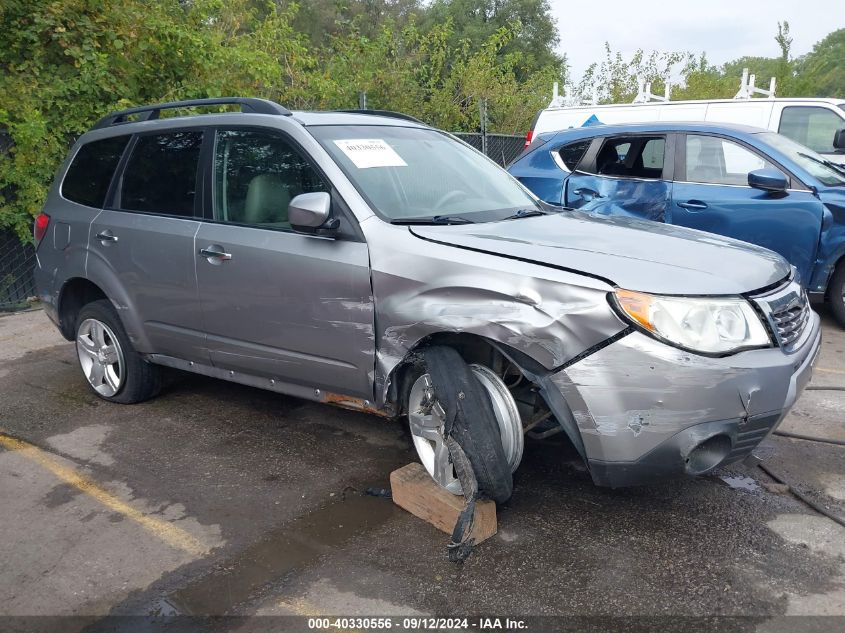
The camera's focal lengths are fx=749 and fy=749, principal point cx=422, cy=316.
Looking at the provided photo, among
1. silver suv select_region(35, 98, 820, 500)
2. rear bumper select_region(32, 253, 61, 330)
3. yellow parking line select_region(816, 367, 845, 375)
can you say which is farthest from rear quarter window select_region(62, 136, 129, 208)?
yellow parking line select_region(816, 367, 845, 375)

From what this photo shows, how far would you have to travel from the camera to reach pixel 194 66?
9695mm

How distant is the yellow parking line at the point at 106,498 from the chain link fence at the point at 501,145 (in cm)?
1079

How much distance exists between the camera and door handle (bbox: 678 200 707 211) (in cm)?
659

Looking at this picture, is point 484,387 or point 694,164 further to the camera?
point 694,164

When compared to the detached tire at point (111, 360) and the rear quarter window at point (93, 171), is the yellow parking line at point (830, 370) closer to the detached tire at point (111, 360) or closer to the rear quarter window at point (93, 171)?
the detached tire at point (111, 360)

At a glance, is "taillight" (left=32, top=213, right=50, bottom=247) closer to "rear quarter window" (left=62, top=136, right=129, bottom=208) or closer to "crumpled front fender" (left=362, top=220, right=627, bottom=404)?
"rear quarter window" (left=62, top=136, right=129, bottom=208)

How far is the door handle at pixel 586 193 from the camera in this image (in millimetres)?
7004

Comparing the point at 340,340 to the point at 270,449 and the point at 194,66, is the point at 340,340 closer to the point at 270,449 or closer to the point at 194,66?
the point at 270,449

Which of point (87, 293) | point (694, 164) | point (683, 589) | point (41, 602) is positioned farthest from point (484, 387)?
point (694, 164)

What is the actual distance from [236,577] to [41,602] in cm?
73

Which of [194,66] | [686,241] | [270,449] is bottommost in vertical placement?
[270,449]

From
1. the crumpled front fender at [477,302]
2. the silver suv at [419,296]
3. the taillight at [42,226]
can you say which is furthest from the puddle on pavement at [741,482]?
the taillight at [42,226]

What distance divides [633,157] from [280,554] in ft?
17.5

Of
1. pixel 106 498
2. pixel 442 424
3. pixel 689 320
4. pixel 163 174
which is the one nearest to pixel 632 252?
pixel 689 320
